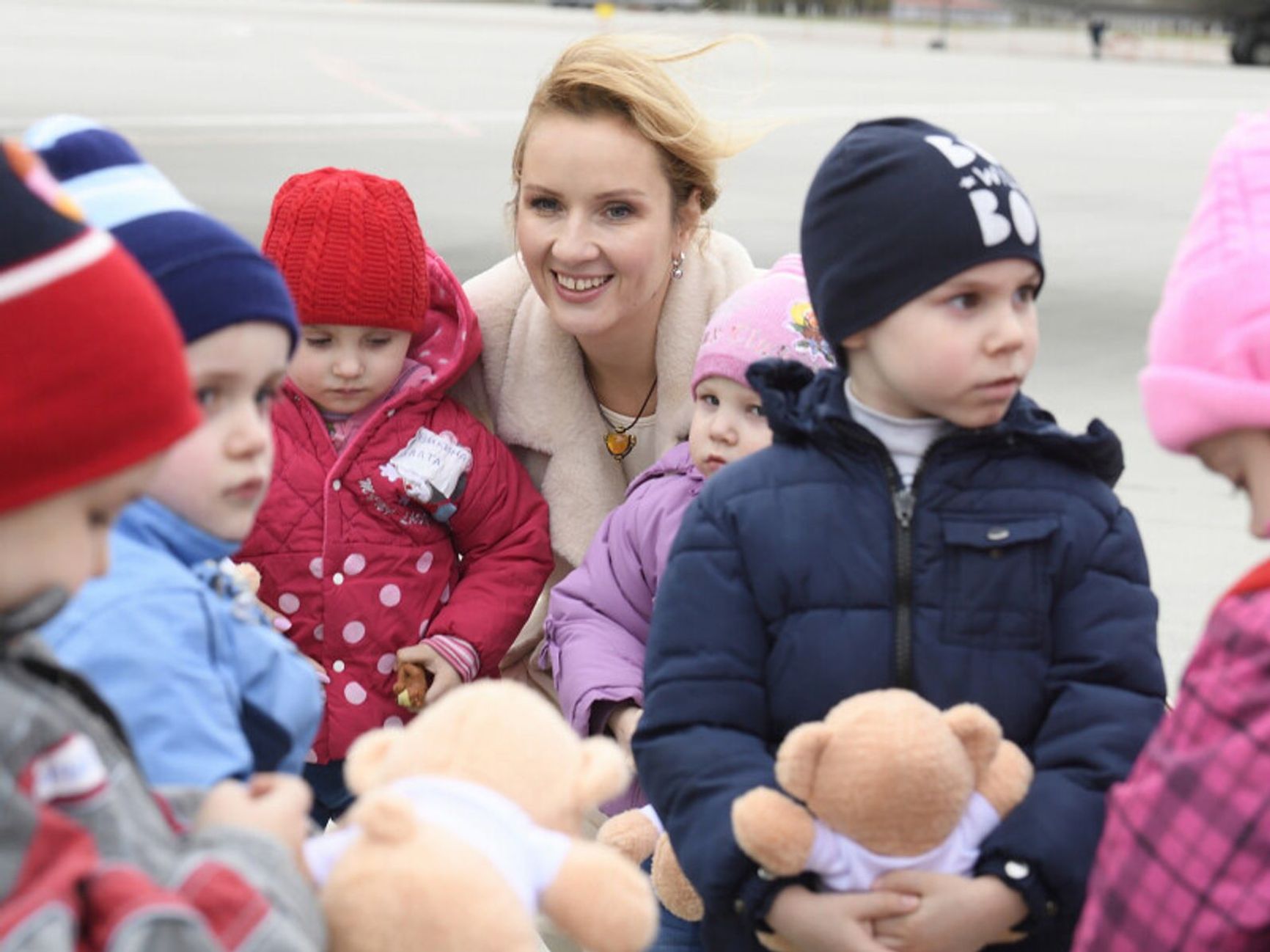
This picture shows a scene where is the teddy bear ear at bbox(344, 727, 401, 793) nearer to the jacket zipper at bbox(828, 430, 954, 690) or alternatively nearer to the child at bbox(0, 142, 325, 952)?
the child at bbox(0, 142, 325, 952)

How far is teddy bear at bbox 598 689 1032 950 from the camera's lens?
1.94 metres

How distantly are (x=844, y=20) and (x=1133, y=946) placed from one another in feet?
154

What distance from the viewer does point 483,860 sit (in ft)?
5.24

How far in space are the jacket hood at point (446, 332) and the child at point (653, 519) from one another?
43cm

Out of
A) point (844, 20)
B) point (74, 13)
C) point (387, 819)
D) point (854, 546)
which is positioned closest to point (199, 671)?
point (387, 819)

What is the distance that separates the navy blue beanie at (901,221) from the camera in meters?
2.13

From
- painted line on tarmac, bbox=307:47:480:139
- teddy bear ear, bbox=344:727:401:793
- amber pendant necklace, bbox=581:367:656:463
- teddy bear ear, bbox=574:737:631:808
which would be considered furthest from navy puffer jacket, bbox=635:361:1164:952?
painted line on tarmac, bbox=307:47:480:139

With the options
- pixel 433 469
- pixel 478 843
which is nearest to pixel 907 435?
pixel 478 843

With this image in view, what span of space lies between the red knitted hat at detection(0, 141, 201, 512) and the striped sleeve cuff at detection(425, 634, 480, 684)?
1.55 m

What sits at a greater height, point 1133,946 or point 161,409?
point 161,409

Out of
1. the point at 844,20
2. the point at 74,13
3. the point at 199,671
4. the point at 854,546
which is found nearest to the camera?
the point at 199,671

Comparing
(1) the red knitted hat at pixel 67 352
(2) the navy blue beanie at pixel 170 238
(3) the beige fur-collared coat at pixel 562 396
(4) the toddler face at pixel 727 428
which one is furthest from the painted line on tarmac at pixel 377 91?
(1) the red knitted hat at pixel 67 352

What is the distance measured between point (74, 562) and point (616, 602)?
5.05ft

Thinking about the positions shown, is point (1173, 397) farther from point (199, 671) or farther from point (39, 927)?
point (39, 927)
